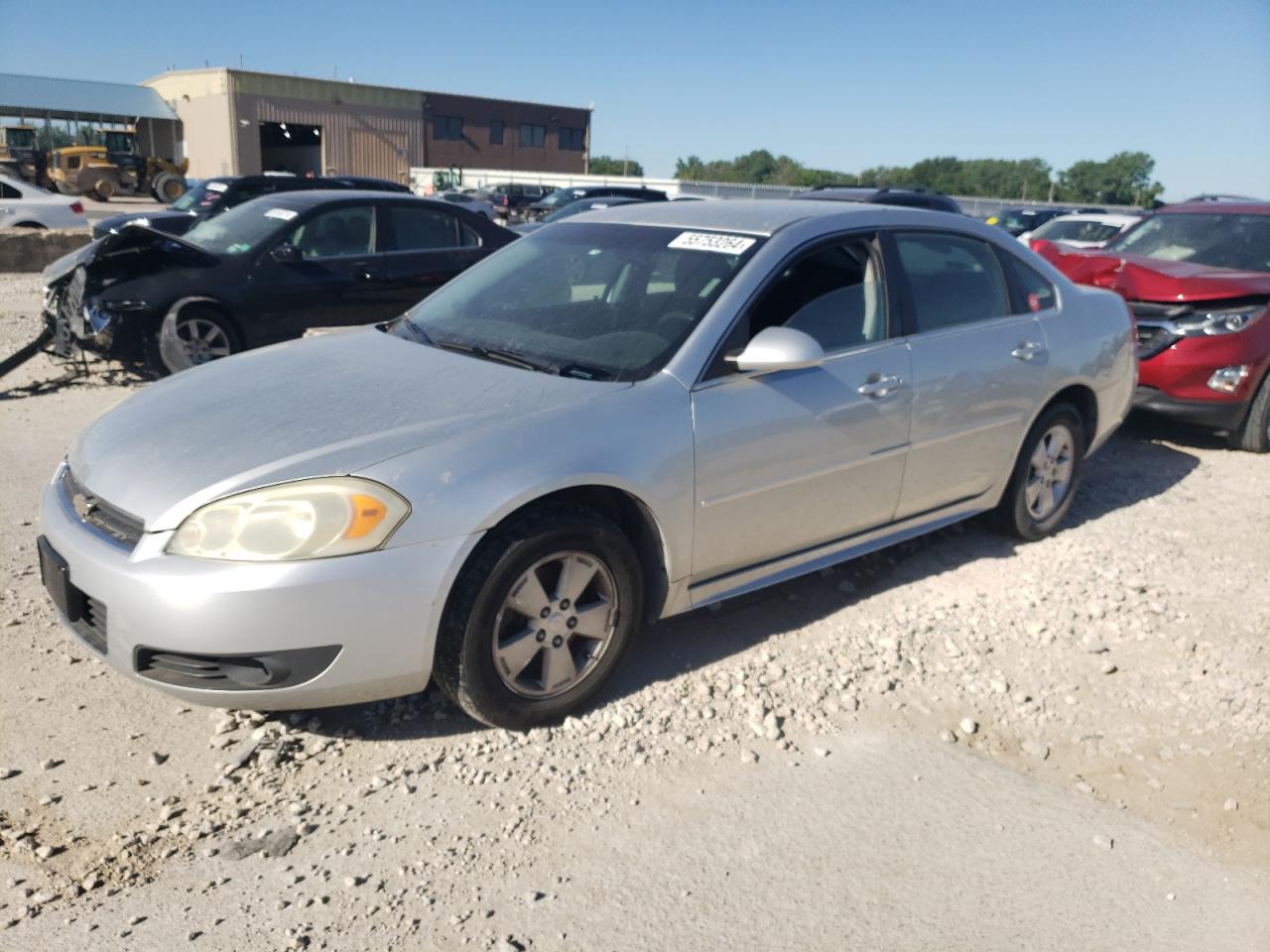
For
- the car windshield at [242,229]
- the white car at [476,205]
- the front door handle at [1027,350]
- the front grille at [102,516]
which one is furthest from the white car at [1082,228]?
the front grille at [102,516]

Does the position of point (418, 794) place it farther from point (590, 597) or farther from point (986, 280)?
point (986, 280)

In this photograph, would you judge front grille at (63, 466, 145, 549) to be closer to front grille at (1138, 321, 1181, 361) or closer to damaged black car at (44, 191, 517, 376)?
damaged black car at (44, 191, 517, 376)

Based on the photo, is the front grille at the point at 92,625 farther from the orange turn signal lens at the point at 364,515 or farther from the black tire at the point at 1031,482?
the black tire at the point at 1031,482

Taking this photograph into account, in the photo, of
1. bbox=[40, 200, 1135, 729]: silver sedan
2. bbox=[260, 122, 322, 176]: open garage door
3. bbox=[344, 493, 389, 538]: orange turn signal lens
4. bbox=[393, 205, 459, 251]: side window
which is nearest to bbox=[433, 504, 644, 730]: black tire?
bbox=[40, 200, 1135, 729]: silver sedan

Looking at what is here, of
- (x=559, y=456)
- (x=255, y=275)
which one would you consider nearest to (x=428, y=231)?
(x=255, y=275)

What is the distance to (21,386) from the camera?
24.3ft

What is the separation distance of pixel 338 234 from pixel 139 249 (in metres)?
1.54

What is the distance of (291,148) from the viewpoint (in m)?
55.7

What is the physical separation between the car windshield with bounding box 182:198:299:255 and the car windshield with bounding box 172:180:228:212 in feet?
23.2

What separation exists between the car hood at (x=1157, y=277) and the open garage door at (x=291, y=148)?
52258 millimetres

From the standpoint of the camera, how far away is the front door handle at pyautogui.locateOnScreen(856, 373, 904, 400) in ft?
12.5

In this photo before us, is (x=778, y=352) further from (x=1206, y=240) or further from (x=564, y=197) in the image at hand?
→ (x=564, y=197)

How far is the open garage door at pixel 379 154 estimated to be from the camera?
181ft

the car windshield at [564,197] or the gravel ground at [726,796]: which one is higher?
the car windshield at [564,197]
